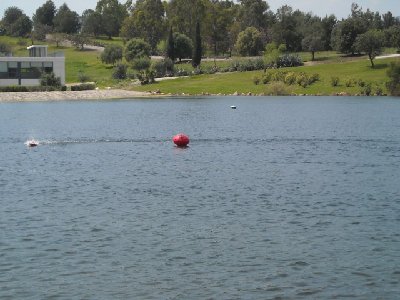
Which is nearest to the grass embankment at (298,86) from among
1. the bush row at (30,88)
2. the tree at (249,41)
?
the bush row at (30,88)

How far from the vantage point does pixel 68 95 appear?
467ft

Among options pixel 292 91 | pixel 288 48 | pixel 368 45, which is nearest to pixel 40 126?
pixel 292 91

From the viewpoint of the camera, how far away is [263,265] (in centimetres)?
2397

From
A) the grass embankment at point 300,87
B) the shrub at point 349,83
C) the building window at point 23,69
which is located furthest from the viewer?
the building window at point 23,69

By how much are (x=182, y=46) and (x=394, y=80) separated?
6699 centimetres

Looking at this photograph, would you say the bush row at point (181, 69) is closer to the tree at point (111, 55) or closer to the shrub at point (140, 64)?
the shrub at point (140, 64)

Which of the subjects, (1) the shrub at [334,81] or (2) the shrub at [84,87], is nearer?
(1) the shrub at [334,81]

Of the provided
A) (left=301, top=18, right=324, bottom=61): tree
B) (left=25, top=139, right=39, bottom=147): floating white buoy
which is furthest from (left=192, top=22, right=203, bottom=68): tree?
(left=25, top=139, right=39, bottom=147): floating white buoy

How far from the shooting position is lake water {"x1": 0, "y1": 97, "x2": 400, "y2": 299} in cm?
2242

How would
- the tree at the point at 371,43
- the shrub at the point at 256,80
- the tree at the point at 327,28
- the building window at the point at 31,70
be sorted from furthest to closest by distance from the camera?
the tree at the point at 327,28, the building window at the point at 31,70, the tree at the point at 371,43, the shrub at the point at 256,80

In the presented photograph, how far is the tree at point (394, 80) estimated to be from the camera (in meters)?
135

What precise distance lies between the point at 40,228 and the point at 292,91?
397ft

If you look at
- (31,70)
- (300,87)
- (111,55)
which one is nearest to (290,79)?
(300,87)

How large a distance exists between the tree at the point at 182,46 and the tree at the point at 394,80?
65235 millimetres
